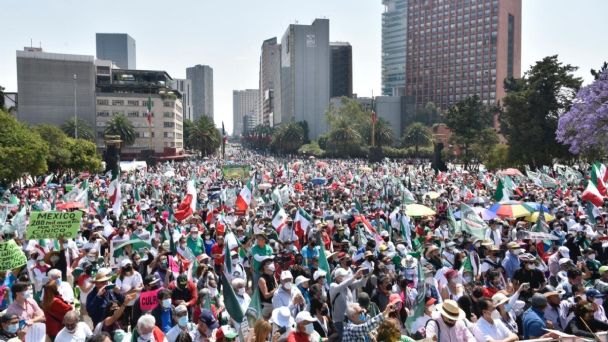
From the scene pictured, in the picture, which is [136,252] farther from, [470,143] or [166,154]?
[166,154]

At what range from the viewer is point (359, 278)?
26.2ft

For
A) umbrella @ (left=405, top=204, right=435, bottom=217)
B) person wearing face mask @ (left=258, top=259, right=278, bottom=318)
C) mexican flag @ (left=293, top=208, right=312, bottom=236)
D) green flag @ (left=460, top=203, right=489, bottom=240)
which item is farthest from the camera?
umbrella @ (left=405, top=204, right=435, bottom=217)

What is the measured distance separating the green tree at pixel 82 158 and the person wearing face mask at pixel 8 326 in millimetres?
45889

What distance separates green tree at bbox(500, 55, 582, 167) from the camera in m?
45.1

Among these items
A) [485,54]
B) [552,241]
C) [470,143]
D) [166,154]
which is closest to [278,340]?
[552,241]

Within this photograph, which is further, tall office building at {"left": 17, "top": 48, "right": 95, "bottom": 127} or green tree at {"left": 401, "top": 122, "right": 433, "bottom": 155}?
green tree at {"left": 401, "top": 122, "right": 433, "bottom": 155}

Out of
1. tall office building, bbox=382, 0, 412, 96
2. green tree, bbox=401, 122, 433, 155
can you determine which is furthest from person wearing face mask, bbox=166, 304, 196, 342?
tall office building, bbox=382, 0, 412, 96

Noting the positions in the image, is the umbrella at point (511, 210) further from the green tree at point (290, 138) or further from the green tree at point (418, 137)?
the green tree at point (290, 138)

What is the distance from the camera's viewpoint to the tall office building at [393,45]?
168 meters

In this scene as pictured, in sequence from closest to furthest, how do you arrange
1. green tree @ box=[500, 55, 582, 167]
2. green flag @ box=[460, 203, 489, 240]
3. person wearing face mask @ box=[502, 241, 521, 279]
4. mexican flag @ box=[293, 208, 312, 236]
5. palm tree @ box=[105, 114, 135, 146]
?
person wearing face mask @ box=[502, 241, 521, 279] → green flag @ box=[460, 203, 489, 240] → mexican flag @ box=[293, 208, 312, 236] → green tree @ box=[500, 55, 582, 167] → palm tree @ box=[105, 114, 135, 146]

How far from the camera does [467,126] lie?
209 ft

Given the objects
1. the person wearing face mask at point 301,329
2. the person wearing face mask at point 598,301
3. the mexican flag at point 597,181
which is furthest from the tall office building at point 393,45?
the person wearing face mask at point 301,329

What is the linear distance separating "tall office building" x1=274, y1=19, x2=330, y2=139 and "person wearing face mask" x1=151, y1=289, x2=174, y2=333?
135m

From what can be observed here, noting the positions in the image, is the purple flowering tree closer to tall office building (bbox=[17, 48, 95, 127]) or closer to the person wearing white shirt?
A: the person wearing white shirt
